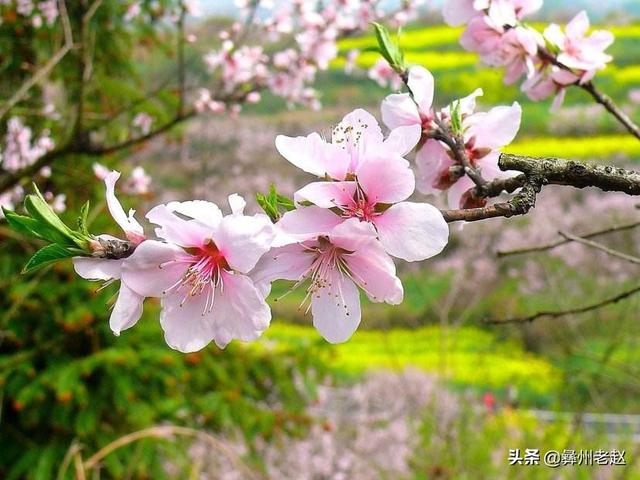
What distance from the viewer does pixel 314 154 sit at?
387 mm

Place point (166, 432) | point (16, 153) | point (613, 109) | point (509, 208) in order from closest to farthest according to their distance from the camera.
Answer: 1. point (509, 208)
2. point (613, 109)
3. point (166, 432)
4. point (16, 153)

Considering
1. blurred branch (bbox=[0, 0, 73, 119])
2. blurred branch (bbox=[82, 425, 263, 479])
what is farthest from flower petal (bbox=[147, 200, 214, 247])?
blurred branch (bbox=[0, 0, 73, 119])

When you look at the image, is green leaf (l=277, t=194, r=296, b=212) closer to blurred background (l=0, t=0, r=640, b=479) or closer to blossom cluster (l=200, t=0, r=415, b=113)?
blurred background (l=0, t=0, r=640, b=479)

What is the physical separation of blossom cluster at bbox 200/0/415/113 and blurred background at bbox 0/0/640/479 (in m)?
0.16

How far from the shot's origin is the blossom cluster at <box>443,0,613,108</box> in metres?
0.68

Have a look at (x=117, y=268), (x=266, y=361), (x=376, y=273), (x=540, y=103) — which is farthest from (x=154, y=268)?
(x=540, y=103)

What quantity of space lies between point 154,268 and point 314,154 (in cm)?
12

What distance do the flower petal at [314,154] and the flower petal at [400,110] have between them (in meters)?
0.16

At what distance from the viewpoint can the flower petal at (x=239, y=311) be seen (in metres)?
0.39

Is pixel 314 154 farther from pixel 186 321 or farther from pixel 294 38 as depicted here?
pixel 294 38

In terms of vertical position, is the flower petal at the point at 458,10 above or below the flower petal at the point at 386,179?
below

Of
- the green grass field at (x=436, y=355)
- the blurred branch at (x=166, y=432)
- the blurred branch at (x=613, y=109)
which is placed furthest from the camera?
the green grass field at (x=436, y=355)

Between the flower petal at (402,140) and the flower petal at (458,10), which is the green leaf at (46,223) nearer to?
the flower petal at (402,140)

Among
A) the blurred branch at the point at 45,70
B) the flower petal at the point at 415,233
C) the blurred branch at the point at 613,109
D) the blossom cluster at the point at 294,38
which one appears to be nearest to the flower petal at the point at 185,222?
the flower petal at the point at 415,233
